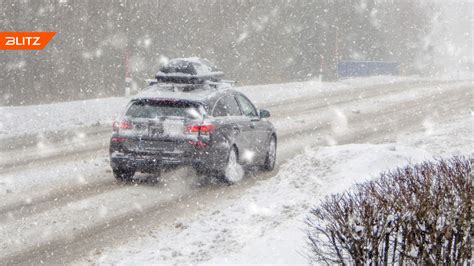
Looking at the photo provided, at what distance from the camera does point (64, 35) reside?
77.0 feet

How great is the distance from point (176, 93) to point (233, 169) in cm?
160

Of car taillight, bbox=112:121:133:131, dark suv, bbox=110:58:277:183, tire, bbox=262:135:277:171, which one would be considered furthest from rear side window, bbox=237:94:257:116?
car taillight, bbox=112:121:133:131

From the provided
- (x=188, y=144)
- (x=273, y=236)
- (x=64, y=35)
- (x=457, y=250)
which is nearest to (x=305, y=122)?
(x=64, y=35)

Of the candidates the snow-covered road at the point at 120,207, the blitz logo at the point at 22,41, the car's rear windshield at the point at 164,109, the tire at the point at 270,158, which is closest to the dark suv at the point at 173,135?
the car's rear windshield at the point at 164,109

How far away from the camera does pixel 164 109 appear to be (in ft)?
35.9

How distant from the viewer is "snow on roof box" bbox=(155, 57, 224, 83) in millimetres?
12211

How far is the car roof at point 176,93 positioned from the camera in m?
11.0

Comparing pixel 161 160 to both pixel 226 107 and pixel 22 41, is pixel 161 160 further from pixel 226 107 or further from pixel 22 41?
→ pixel 22 41

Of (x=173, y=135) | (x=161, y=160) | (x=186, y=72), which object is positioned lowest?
(x=161, y=160)

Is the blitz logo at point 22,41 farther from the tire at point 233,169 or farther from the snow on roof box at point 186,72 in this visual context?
the tire at point 233,169

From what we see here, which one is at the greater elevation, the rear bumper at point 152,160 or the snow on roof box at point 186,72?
the snow on roof box at point 186,72

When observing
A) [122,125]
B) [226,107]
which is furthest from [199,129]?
[122,125]

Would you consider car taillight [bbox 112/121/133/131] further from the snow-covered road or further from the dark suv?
the snow-covered road

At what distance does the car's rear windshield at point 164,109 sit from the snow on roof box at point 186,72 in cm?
124
